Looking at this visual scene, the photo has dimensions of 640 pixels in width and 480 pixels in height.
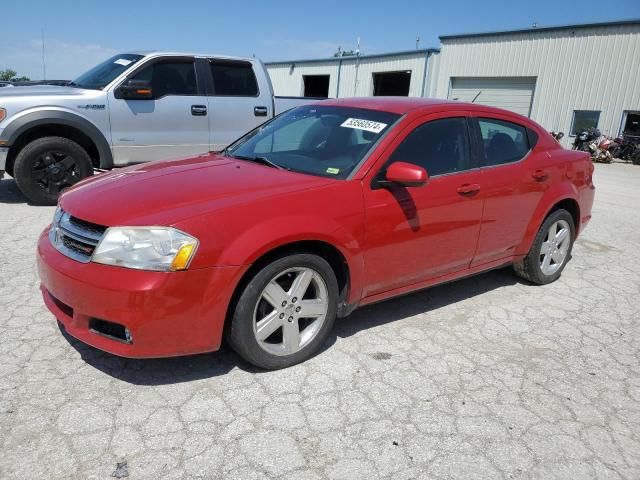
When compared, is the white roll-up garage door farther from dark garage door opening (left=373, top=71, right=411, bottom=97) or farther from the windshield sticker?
the windshield sticker

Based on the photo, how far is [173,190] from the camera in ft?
9.74

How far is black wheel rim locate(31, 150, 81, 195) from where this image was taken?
637 cm

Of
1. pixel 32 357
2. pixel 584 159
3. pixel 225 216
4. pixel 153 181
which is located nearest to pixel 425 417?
pixel 225 216

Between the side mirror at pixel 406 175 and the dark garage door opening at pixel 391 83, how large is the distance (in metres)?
26.8

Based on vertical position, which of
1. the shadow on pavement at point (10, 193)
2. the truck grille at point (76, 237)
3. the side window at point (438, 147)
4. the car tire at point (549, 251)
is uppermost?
the side window at point (438, 147)

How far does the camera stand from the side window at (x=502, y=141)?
4043 mm

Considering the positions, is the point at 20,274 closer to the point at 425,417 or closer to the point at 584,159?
the point at 425,417

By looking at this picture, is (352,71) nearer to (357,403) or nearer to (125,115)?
(125,115)

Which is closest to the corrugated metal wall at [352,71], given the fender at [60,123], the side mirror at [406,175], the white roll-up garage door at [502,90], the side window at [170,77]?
the white roll-up garage door at [502,90]

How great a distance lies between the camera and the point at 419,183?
124 inches

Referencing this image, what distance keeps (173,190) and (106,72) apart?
4962mm

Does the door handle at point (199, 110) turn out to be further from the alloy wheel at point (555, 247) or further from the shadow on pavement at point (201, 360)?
the alloy wheel at point (555, 247)

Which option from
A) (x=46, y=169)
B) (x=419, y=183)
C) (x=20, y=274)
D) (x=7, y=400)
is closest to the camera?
(x=7, y=400)

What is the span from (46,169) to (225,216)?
4.73m
